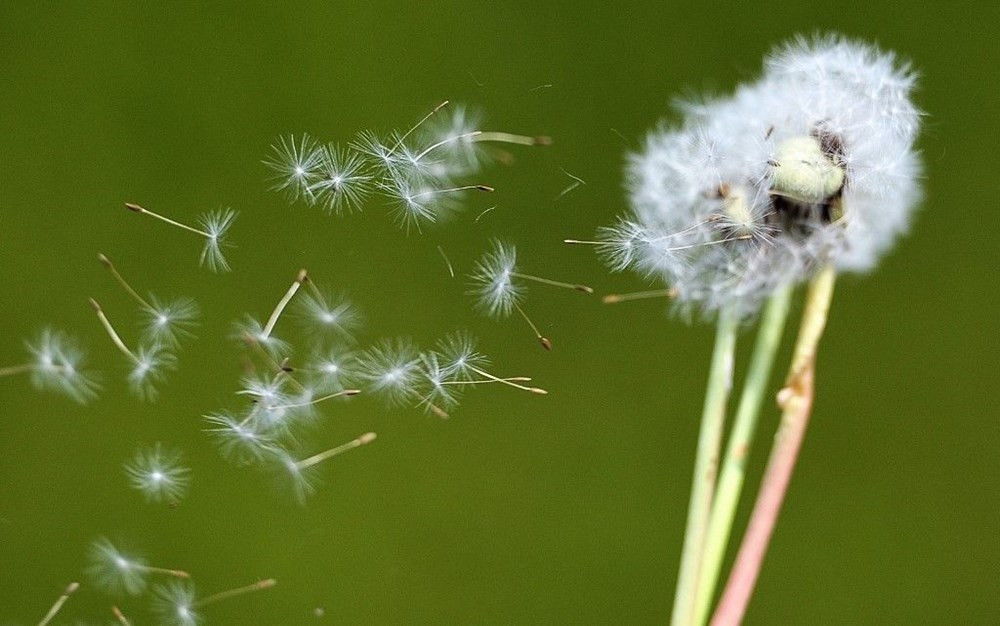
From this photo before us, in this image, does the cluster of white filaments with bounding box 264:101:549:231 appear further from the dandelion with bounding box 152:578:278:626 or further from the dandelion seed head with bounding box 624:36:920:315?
the dandelion with bounding box 152:578:278:626

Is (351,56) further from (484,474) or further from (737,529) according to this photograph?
(737,529)

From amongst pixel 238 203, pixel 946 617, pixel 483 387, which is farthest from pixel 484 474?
pixel 946 617

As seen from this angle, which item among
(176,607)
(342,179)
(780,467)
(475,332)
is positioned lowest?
(176,607)

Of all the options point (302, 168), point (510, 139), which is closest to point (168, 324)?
point (302, 168)

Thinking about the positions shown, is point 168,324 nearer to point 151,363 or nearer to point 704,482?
point 151,363

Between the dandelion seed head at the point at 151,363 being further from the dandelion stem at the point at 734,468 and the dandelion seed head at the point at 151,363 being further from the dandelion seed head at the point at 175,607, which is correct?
the dandelion stem at the point at 734,468
